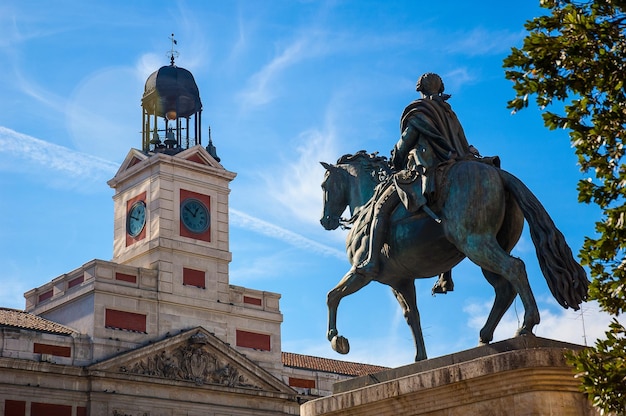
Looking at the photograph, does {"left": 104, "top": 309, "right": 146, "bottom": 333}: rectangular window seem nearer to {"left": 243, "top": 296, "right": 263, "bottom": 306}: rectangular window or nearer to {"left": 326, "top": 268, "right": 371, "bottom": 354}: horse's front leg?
{"left": 243, "top": 296, "right": 263, "bottom": 306}: rectangular window

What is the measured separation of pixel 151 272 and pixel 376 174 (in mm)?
31597

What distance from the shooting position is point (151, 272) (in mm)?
42250

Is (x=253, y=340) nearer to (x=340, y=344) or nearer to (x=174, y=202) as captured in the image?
(x=174, y=202)

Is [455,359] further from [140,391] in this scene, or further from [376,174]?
[140,391]

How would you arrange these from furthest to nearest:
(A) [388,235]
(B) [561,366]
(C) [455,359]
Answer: (A) [388,235] < (C) [455,359] < (B) [561,366]

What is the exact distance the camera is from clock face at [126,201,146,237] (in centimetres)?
4466

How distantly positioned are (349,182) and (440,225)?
1.87 m

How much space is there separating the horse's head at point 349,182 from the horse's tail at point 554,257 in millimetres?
2126

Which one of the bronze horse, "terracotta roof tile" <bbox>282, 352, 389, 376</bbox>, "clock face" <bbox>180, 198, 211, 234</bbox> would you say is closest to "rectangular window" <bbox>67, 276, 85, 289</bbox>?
"clock face" <bbox>180, 198, 211, 234</bbox>

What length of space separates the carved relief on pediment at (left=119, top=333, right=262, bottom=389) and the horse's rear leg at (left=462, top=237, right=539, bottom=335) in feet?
103

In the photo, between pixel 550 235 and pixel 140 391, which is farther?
pixel 140 391

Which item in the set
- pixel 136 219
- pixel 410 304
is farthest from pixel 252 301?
pixel 410 304

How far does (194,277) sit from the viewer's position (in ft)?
143

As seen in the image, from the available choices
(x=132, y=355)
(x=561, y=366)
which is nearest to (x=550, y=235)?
(x=561, y=366)
